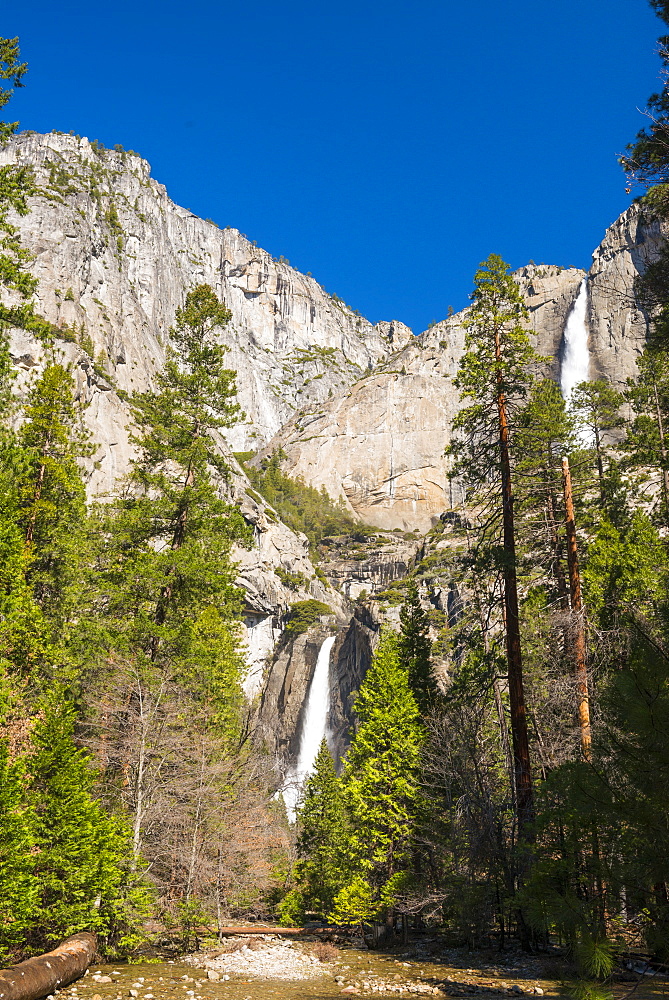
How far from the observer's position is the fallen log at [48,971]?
934 cm

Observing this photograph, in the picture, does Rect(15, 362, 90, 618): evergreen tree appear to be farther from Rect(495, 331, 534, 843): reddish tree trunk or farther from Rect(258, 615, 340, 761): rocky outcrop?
Rect(258, 615, 340, 761): rocky outcrop

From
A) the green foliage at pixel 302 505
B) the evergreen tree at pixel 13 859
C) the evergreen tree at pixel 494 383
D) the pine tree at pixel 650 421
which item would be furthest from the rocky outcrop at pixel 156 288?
the evergreen tree at pixel 13 859

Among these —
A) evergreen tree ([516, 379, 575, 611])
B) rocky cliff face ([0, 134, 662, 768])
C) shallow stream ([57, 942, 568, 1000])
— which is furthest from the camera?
rocky cliff face ([0, 134, 662, 768])

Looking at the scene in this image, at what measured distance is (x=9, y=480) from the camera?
53.2ft

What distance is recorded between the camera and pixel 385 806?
18.3 meters

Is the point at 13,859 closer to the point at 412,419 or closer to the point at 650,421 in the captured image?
the point at 650,421

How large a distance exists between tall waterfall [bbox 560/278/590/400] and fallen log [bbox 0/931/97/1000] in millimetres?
96896

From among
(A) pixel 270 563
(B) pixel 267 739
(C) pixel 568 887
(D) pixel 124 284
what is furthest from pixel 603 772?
(D) pixel 124 284

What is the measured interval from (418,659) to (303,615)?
57.9 m

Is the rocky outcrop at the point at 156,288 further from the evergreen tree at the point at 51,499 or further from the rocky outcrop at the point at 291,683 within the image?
the evergreen tree at the point at 51,499

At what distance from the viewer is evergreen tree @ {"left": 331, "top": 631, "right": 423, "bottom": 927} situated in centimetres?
1739

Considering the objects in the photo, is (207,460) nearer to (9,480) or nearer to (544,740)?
(9,480)

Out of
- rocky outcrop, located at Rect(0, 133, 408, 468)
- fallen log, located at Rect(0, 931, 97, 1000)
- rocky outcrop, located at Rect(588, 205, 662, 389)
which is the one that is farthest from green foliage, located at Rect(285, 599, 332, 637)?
fallen log, located at Rect(0, 931, 97, 1000)

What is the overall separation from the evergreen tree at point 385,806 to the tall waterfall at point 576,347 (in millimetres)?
88000
